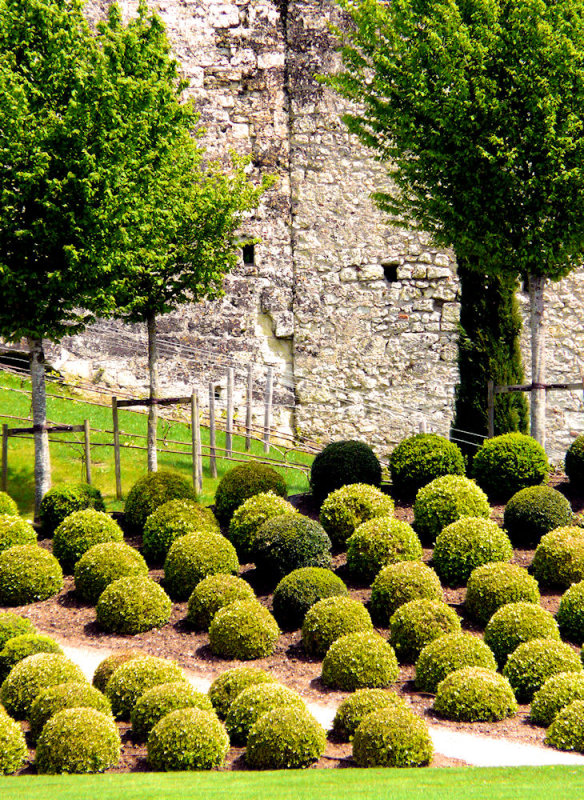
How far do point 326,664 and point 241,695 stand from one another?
1302 mm

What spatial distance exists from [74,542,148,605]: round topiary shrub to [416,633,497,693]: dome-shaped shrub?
3.46m

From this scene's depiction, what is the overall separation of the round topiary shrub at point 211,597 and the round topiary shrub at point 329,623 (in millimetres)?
886

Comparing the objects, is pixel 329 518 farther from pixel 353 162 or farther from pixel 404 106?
pixel 353 162

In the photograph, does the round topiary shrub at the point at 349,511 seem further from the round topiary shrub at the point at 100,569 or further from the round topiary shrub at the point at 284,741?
the round topiary shrub at the point at 284,741

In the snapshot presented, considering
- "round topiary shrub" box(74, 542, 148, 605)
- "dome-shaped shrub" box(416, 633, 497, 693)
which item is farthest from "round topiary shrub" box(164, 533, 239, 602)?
"dome-shaped shrub" box(416, 633, 497, 693)

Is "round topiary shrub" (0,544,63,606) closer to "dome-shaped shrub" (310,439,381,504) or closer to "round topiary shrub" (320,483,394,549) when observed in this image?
"round topiary shrub" (320,483,394,549)

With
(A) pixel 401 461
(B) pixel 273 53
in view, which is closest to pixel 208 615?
(A) pixel 401 461

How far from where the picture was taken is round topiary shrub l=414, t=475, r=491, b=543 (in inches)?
441

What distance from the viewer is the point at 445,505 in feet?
36.8

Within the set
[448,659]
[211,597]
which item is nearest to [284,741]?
[448,659]

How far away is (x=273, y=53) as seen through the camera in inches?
738

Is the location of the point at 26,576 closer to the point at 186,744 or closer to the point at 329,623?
the point at 329,623

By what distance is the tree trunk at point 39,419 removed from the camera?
12.0 m

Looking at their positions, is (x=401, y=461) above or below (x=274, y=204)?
Result: below
